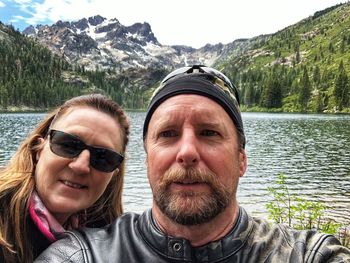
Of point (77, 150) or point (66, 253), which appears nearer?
point (66, 253)

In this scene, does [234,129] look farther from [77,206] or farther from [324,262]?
[77,206]

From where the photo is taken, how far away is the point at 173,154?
314cm

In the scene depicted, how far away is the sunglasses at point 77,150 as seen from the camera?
421 cm

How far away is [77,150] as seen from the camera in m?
4.25

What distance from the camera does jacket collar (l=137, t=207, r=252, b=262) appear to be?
9.53 feet

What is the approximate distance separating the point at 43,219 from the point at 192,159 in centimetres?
177

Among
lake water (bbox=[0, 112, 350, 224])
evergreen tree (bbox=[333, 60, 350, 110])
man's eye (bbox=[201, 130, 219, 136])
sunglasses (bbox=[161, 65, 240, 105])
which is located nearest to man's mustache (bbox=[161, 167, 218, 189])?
man's eye (bbox=[201, 130, 219, 136])

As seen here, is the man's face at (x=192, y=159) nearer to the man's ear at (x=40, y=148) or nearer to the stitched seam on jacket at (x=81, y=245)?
the stitched seam on jacket at (x=81, y=245)

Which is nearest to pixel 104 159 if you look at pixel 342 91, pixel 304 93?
pixel 342 91

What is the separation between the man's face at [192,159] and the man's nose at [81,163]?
1.00 m

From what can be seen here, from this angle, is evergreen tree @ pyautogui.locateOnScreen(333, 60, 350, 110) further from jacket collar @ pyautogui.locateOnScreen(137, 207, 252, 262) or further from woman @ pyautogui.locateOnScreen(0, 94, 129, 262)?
jacket collar @ pyautogui.locateOnScreen(137, 207, 252, 262)

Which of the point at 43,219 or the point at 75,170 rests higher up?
the point at 75,170

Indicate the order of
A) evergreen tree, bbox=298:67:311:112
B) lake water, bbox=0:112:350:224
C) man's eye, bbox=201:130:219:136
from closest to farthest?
man's eye, bbox=201:130:219:136 → lake water, bbox=0:112:350:224 → evergreen tree, bbox=298:67:311:112

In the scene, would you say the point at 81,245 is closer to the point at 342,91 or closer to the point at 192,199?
the point at 192,199
